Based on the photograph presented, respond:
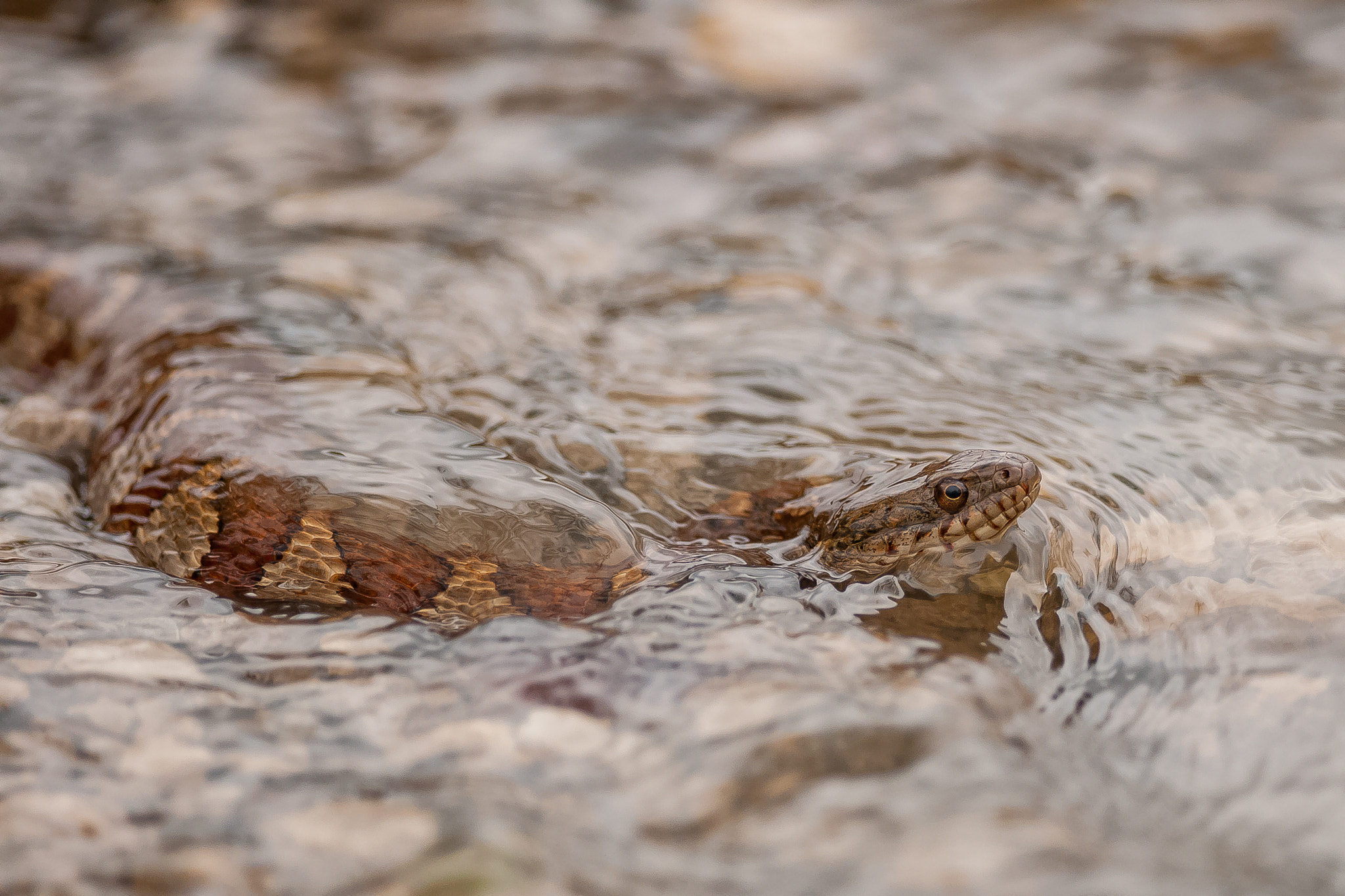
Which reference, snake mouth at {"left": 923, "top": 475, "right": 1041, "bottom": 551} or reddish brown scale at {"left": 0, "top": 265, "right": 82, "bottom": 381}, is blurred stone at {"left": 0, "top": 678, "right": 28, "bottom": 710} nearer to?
snake mouth at {"left": 923, "top": 475, "right": 1041, "bottom": 551}

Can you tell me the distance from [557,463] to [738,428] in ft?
1.79

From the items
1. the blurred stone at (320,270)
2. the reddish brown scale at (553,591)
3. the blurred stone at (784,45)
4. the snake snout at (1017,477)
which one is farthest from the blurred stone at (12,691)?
the blurred stone at (784,45)

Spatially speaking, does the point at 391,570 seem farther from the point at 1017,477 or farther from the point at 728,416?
the point at 1017,477

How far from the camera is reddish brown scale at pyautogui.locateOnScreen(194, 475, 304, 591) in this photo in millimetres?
2469

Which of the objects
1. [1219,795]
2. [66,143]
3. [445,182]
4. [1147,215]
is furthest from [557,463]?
[66,143]

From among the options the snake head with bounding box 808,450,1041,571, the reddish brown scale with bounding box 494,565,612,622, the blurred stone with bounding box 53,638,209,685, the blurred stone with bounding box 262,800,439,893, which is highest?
the snake head with bounding box 808,450,1041,571

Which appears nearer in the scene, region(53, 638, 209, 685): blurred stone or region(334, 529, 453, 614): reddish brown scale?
region(53, 638, 209, 685): blurred stone

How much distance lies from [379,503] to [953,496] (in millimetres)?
1408

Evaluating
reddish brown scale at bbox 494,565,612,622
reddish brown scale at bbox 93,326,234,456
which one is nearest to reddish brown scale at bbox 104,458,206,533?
reddish brown scale at bbox 93,326,234,456

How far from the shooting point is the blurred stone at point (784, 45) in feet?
17.5

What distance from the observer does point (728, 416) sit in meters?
3.10

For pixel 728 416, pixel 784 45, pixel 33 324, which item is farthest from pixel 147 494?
pixel 784 45

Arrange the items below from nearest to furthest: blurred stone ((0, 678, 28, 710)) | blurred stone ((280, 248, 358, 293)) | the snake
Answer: blurred stone ((0, 678, 28, 710)) < the snake < blurred stone ((280, 248, 358, 293))

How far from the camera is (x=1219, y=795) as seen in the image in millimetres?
1773
